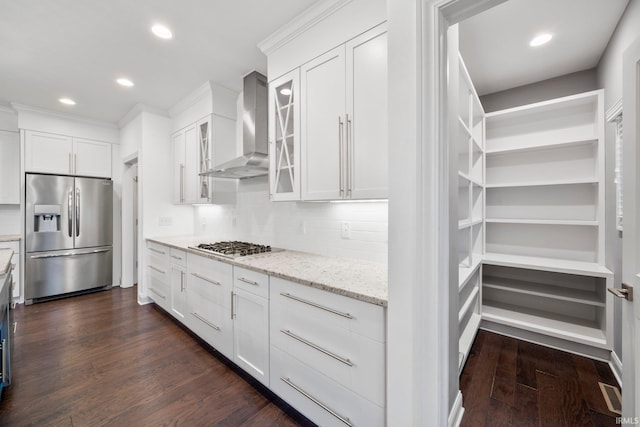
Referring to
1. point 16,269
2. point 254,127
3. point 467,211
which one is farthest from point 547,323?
point 16,269

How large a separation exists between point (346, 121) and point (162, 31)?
64.7 inches

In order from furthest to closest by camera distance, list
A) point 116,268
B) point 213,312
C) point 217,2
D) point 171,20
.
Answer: point 116,268 → point 213,312 → point 171,20 → point 217,2

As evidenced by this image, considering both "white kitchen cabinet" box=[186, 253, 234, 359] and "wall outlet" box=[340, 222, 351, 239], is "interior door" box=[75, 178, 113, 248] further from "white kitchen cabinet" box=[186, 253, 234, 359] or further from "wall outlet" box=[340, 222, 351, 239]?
"wall outlet" box=[340, 222, 351, 239]

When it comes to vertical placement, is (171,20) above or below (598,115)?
above

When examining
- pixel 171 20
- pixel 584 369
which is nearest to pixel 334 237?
pixel 171 20

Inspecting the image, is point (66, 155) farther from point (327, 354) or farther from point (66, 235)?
point (327, 354)

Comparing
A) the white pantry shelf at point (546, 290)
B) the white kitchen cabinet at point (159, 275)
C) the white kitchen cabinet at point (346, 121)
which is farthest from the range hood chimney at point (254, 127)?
the white pantry shelf at point (546, 290)

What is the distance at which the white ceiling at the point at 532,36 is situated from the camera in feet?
5.82

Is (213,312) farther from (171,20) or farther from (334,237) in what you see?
(171,20)

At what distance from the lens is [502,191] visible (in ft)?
9.70

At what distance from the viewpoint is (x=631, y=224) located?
1117 millimetres

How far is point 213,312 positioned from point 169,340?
77 centimetres

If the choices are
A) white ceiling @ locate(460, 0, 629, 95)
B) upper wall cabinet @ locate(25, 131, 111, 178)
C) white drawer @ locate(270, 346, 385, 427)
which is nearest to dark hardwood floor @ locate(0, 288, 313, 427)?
white drawer @ locate(270, 346, 385, 427)

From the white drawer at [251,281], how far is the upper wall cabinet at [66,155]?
12.3 feet
